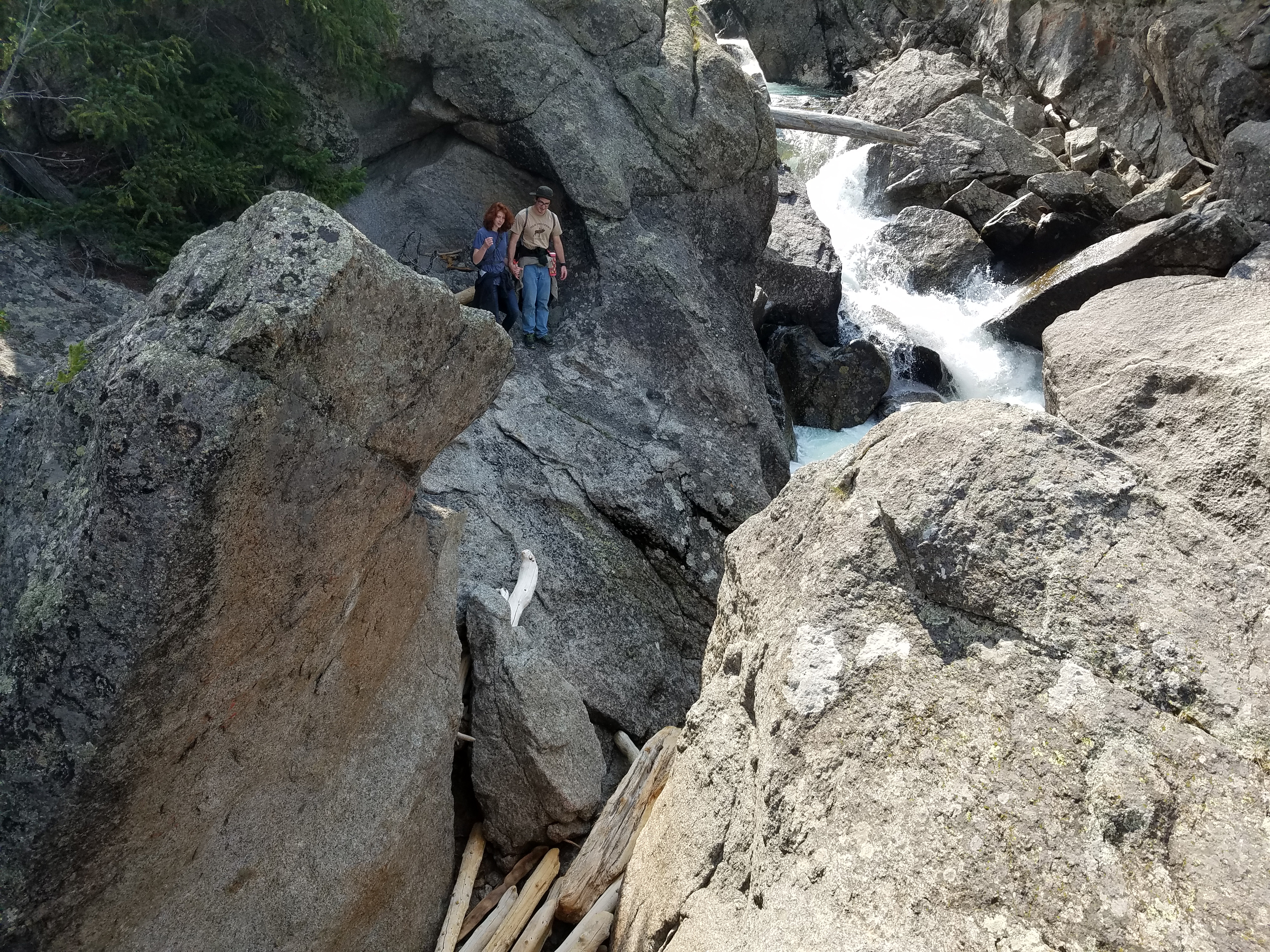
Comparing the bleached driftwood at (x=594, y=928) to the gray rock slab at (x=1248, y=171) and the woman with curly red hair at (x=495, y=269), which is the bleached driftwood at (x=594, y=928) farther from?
the gray rock slab at (x=1248, y=171)

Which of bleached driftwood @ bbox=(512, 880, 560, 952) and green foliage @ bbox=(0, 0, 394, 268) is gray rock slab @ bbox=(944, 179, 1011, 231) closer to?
green foliage @ bbox=(0, 0, 394, 268)

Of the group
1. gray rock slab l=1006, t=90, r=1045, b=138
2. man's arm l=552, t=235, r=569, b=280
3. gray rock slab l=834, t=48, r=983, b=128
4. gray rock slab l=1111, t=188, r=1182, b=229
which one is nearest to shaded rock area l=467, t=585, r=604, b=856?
man's arm l=552, t=235, r=569, b=280

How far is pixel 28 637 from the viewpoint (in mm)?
3812

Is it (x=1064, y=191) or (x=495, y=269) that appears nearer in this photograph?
(x=495, y=269)

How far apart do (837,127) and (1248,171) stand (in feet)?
26.8

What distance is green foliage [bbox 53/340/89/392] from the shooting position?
14.8 ft

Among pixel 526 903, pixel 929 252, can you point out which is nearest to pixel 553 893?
pixel 526 903

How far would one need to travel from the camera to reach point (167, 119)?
9789 mm

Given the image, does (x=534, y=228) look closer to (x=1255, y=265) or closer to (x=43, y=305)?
(x=43, y=305)

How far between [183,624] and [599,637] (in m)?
5.02

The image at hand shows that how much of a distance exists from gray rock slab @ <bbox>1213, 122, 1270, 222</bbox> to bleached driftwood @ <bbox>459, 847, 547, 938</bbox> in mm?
18727

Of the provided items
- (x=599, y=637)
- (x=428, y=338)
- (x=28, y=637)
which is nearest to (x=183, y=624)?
(x=28, y=637)

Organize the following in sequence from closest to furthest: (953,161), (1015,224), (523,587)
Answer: (523,587) < (1015,224) < (953,161)

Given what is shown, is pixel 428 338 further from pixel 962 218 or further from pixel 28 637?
pixel 962 218
